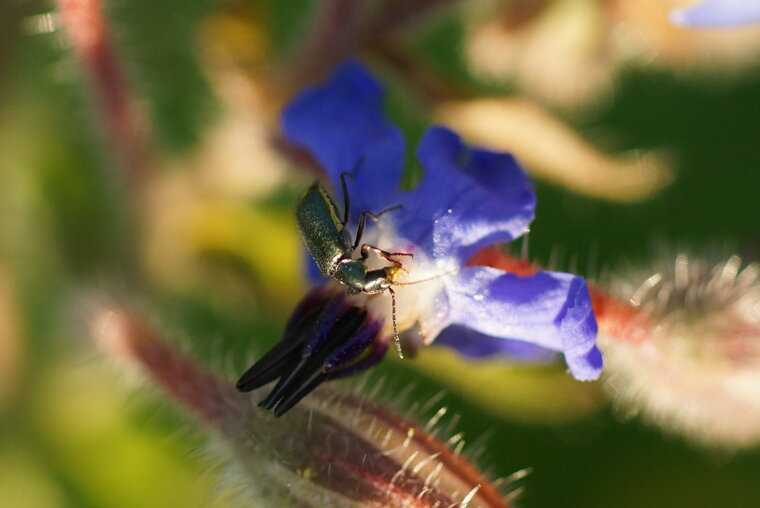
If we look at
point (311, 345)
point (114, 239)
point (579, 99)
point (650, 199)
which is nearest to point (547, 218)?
point (650, 199)

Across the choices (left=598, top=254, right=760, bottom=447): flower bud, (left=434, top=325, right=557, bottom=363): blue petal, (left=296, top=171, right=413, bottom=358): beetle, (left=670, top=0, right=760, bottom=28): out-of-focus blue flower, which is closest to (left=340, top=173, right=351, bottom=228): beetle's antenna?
(left=296, top=171, right=413, bottom=358): beetle

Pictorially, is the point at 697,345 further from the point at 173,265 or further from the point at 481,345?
the point at 173,265

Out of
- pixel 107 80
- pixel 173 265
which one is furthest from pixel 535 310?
pixel 173 265

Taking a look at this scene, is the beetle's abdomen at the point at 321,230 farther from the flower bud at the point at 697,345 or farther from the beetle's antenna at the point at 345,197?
the flower bud at the point at 697,345

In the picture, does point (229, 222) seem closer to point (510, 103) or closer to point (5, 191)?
point (5, 191)

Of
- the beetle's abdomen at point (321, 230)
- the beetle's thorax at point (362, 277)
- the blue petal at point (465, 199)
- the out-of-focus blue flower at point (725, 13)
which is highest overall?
the out-of-focus blue flower at point (725, 13)

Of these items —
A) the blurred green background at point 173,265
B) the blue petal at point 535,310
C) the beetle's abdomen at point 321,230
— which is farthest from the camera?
the blurred green background at point 173,265

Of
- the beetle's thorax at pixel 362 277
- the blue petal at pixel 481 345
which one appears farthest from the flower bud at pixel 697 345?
the beetle's thorax at pixel 362 277
